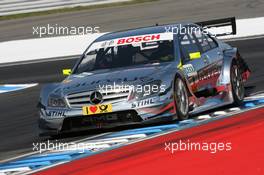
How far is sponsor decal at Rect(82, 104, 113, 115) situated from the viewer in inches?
407

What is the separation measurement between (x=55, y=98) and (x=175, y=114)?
4.78 feet

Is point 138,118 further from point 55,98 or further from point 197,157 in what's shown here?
point 197,157

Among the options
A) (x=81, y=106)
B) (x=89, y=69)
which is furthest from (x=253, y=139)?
(x=89, y=69)

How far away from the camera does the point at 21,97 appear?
16406 mm

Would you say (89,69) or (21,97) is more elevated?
(89,69)

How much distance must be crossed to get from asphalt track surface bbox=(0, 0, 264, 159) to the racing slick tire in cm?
157

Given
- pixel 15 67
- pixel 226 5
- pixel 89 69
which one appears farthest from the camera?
pixel 226 5

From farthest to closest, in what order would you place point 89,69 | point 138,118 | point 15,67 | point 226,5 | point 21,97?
point 226,5, point 15,67, point 21,97, point 89,69, point 138,118

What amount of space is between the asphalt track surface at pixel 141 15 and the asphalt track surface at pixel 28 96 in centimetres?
696
